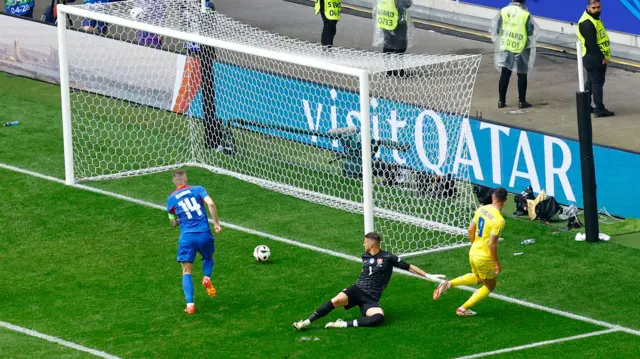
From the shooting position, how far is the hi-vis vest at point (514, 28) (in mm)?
25078

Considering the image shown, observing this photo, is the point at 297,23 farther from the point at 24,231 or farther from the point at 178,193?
the point at 178,193

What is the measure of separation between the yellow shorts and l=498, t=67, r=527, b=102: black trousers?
9623mm

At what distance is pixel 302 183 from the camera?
73.5ft

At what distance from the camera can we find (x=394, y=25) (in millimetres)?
27156

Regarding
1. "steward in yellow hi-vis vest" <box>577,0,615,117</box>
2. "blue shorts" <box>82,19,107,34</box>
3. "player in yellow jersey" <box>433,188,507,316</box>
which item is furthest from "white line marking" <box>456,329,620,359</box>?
"blue shorts" <box>82,19,107,34</box>

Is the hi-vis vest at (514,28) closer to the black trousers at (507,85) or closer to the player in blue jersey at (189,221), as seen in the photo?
the black trousers at (507,85)

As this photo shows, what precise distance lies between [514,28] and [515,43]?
0.94ft

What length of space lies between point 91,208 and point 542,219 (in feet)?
23.0

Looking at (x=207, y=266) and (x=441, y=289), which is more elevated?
(x=441, y=289)

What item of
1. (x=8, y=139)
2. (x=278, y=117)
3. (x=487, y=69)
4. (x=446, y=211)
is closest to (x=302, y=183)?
(x=278, y=117)

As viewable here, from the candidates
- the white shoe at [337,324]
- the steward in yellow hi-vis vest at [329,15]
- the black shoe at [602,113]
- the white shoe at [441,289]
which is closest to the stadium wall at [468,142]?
the steward in yellow hi-vis vest at [329,15]

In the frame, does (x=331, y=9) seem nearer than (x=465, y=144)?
No

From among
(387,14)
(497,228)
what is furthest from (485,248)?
(387,14)

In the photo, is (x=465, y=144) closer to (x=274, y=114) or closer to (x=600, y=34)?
(x=274, y=114)
